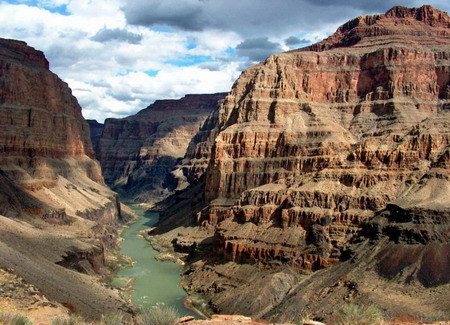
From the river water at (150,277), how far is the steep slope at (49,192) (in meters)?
4.82

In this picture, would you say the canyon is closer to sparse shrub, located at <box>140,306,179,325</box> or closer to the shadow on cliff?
the shadow on cliff

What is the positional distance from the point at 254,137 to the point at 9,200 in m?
44.9

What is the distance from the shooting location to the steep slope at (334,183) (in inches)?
2493

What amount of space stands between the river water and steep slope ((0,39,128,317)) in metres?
4.82

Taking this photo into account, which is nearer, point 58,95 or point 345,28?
point 58,95

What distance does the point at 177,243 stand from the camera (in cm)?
10650

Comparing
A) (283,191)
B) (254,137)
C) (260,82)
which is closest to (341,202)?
(283,191)

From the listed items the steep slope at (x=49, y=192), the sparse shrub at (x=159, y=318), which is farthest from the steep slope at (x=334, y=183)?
the sparse shrub at (x=159, y=318)

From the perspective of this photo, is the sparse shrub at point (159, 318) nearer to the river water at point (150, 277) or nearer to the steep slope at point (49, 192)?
the steep slope at point (49, 192)

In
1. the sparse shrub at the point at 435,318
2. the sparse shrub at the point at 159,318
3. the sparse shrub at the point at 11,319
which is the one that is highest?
the sparse shrub at the point at 159,318

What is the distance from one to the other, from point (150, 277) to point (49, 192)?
39.7 meters

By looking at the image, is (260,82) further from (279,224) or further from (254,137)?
(279,224)

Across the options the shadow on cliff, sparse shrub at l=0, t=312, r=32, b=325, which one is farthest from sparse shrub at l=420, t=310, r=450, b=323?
the shadow on cliff

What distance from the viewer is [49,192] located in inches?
4505
